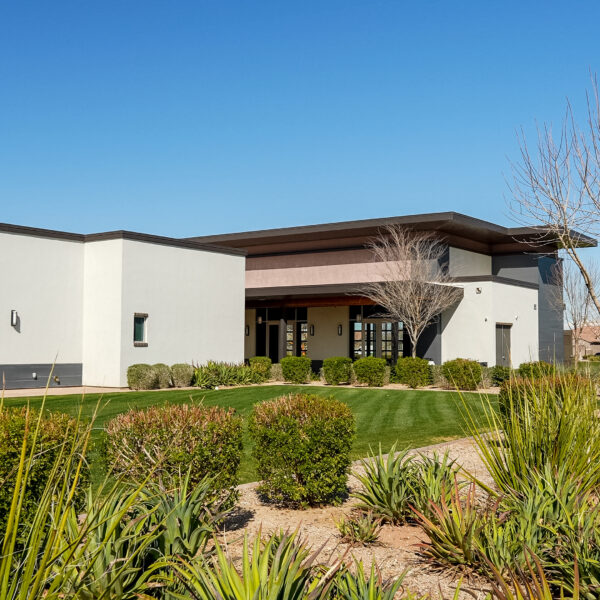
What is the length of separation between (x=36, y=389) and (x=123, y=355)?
3.00 meters

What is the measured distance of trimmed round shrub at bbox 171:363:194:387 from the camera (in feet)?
80.0

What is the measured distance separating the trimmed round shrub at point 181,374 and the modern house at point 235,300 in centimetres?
85

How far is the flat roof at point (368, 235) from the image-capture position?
30.9m

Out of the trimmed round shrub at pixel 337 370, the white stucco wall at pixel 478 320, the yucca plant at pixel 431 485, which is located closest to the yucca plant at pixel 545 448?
the yucca plant at pixel 431 485

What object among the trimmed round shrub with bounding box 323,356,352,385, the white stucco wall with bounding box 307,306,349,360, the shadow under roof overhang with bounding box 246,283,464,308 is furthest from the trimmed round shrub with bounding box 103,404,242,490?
the white stucco wall with bounding box 307,306,349,360

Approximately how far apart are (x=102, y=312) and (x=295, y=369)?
794cm

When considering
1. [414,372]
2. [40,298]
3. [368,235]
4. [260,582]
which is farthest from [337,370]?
[260,582]

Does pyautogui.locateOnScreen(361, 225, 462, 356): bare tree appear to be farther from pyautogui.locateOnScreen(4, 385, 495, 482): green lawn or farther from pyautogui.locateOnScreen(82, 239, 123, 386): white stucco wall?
pyautogui.locateOnScreen(82, 239, 123, 386): white stucco wall

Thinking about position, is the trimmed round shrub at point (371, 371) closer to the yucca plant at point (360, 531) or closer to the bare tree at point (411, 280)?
the bare tree at point (411, 280)

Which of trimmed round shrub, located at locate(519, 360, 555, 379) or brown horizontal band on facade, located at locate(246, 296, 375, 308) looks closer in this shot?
trimmed round shrub, located at locate(519, 360, 555, 379)

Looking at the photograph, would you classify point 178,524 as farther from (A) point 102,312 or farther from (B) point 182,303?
(B) point 182,303

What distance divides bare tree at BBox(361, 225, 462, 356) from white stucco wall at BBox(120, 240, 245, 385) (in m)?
5.79

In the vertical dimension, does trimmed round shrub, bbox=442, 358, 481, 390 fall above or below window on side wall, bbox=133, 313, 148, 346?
below

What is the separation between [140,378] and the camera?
75.7ft
